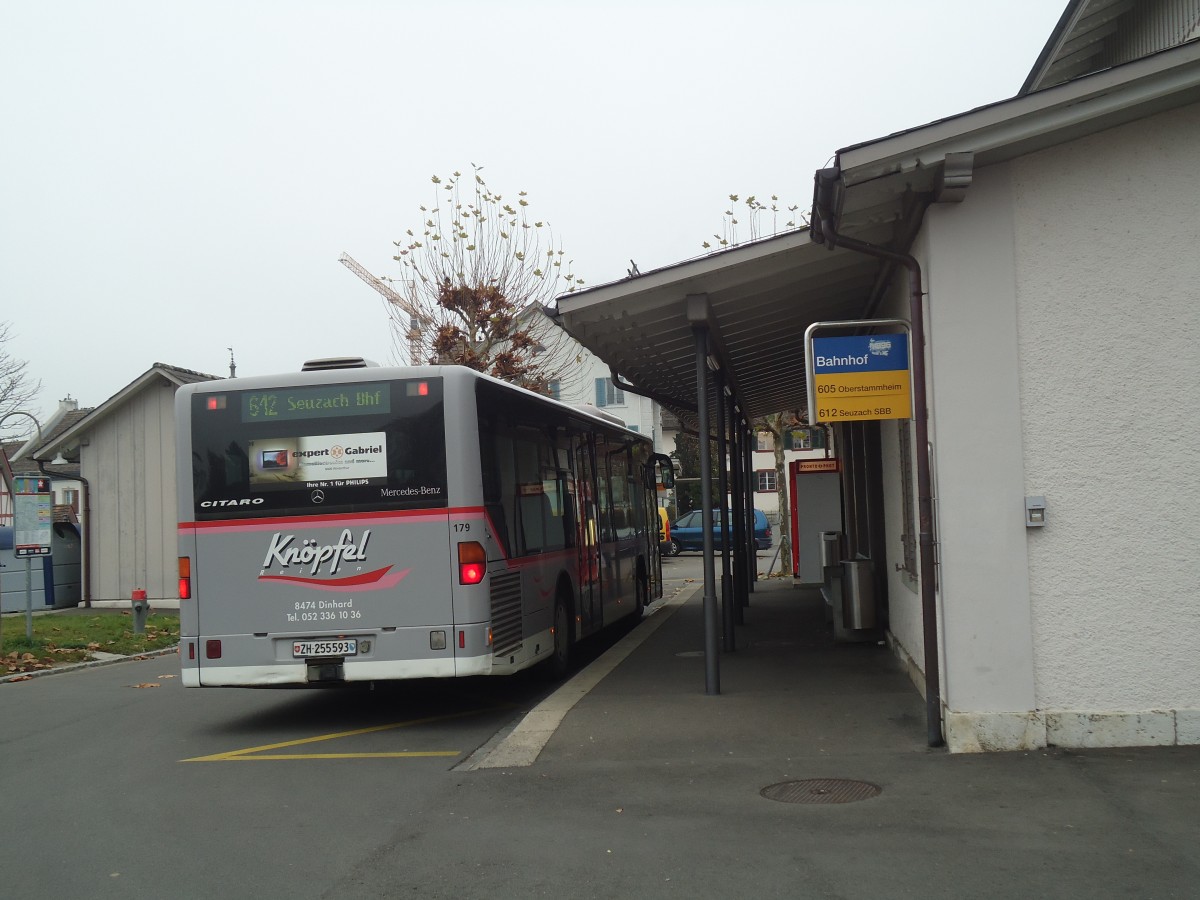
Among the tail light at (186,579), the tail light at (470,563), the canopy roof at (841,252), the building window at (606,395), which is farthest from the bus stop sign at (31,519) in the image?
the building window at (606,395)

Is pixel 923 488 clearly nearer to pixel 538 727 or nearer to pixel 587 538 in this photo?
pixel 538 727

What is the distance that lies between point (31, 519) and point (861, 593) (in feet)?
41.1

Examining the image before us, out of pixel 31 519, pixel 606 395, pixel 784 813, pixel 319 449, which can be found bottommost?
pixel 784 813

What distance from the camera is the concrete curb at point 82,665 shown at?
14.7 m

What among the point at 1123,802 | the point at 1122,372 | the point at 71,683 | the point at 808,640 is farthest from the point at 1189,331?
the point at 71,683

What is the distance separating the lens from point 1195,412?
7.09 meters

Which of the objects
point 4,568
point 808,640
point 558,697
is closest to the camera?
point 558,697

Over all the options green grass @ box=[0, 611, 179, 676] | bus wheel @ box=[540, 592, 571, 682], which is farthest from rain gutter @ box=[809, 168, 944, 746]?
green grass @ box=[0, 611, 179, 676]

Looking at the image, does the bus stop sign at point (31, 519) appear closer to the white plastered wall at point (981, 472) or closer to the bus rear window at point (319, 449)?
the bus rear window at point (319, 449)

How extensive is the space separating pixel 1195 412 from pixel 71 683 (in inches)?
499

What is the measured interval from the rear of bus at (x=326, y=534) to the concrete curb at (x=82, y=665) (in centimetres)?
644

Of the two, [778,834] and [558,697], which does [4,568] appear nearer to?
[558,697]

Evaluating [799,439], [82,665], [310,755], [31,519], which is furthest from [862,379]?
[799,439]

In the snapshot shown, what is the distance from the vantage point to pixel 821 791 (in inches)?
263
